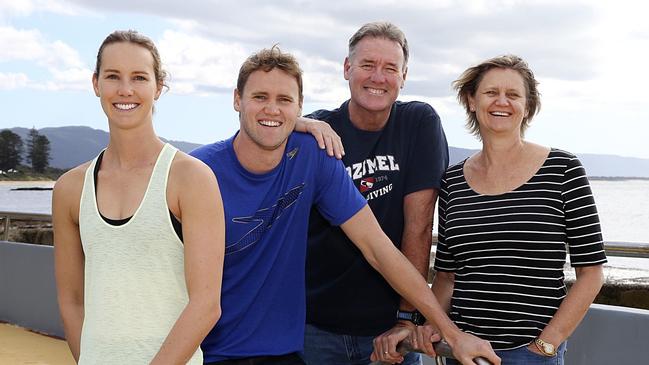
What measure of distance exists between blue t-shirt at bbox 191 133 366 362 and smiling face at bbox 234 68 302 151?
9 cm

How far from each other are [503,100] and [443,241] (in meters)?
0.54

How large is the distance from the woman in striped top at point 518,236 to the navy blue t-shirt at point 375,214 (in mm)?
321

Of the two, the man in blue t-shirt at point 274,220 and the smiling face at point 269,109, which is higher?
the smiling face at point 269,109

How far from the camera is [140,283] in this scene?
81.0 inches

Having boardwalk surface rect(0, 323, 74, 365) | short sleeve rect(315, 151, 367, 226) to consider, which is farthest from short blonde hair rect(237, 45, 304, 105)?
boardwalk surface rect(0, 323, 74, 365)

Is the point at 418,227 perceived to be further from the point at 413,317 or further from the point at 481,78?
the point at 481,78

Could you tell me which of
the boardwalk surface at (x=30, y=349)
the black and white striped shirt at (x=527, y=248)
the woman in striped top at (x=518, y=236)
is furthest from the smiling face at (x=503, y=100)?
the boardwalk surface at (x=30, y=349)

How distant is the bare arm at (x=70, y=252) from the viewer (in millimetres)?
2223

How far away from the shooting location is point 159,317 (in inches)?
81.2

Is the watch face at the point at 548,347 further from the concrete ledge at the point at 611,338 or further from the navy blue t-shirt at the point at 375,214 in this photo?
the concrete ledge at the point at 611,338

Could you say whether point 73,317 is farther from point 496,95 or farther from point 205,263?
point 496,95

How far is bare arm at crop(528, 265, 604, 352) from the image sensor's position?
2.45 meters

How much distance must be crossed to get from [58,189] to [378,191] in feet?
4.06

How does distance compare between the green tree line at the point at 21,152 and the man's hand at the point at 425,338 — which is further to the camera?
the green tree line at the point at 21,152
